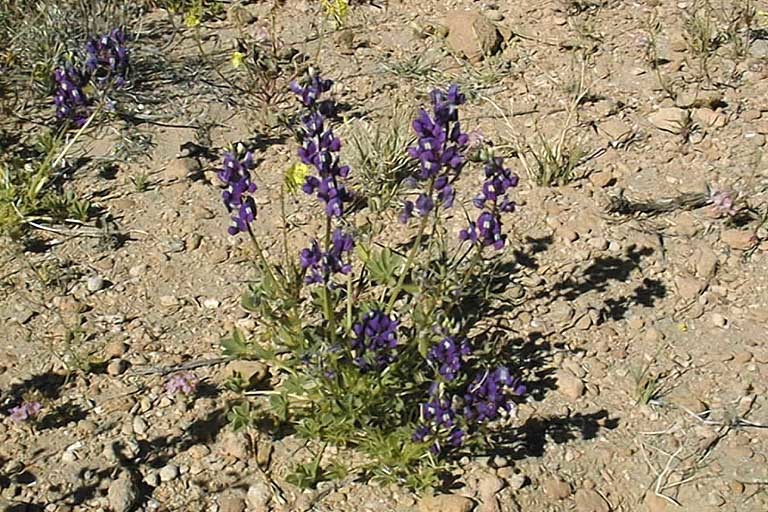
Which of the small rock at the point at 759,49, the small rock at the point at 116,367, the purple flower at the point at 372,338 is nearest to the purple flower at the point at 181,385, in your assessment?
the small rock at the point at 116,367

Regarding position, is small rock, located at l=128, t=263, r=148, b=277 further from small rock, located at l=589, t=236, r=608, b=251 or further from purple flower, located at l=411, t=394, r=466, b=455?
small rock, located at l=589, t=236, r=608, b=251

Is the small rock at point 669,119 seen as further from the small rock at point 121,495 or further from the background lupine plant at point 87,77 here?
the small rock at point 121,495

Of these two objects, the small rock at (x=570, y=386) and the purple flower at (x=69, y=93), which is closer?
the small rock at (x=570, y=386)

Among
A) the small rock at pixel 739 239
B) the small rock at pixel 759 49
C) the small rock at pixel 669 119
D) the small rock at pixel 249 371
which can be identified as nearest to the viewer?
the small rock at pixel 249 371

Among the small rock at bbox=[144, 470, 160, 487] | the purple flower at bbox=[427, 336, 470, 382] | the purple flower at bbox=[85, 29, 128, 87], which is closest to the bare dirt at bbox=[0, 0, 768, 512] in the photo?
the small rock at bbox=[144, 470, 160, 487]

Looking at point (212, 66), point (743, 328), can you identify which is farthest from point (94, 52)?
point (743, 328)

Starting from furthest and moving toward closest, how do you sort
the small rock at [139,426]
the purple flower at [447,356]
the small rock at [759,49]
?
1. the small rock at [759,49]
2. the small rock at [139,426]
3. the purple flower at [447,356]

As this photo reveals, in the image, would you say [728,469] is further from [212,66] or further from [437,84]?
[212,66]
